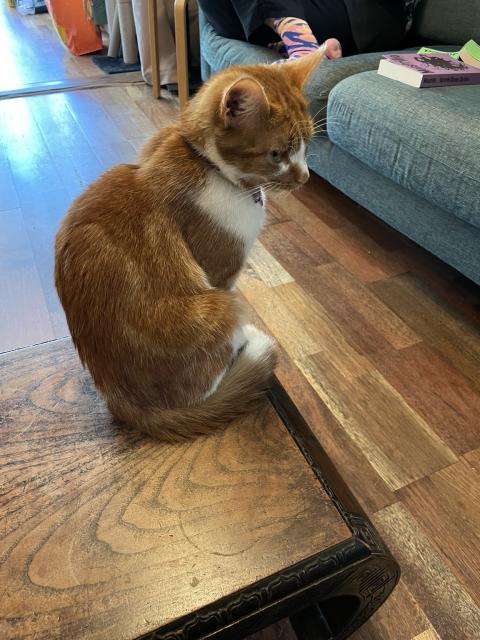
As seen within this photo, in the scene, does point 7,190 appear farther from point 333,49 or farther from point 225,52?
point 333,49

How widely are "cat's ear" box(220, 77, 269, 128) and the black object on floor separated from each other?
2.78 m

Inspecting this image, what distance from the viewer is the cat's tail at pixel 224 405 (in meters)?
0.71

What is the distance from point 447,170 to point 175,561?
1.07 m

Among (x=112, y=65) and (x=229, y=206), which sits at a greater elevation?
(x=229, y=206)

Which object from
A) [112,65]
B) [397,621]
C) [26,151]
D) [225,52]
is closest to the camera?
[397,621]

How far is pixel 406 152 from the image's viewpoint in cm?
126

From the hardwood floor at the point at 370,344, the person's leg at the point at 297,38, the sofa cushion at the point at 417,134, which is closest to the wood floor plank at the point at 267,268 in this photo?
the hardwood floor at the point at 370,344

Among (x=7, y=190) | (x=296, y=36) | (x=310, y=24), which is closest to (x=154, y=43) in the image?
(x=310, y=24)

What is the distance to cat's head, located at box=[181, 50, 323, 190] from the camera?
2.43ft

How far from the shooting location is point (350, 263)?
62.6 inches

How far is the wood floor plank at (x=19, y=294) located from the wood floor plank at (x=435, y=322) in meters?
1.03

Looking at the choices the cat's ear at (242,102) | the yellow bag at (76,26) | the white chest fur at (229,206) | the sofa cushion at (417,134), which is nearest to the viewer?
the cat's ear at (242,102)

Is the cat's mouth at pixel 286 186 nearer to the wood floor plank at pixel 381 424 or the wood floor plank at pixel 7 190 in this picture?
the wood floor plank at pixel 381 424

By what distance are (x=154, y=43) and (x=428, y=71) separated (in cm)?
183
